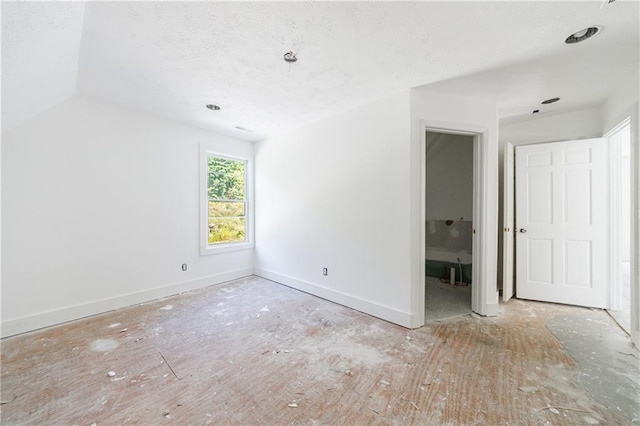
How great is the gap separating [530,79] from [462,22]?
1284 millimetres

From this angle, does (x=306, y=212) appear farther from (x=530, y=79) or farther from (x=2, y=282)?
(x=2, y=282)

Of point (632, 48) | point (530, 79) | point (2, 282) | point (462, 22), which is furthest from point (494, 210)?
point (2, 282)

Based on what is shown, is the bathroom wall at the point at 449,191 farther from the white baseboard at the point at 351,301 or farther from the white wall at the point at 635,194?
the white baseboard at the point at 351,301

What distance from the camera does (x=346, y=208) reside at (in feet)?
10.6

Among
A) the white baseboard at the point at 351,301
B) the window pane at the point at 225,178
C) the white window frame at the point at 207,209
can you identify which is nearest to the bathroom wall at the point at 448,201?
the white baseboard at the point at 351,301

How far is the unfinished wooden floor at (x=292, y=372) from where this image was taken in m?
1.53

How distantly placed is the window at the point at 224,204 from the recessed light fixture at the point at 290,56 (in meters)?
2.44

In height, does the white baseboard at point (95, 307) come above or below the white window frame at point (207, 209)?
below

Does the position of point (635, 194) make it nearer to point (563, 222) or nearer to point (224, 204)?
point (563, 222)

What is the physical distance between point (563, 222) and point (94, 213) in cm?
572

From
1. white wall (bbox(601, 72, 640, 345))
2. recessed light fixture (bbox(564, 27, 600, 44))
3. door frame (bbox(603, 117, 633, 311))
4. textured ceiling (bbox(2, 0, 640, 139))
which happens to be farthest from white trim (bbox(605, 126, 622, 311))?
recessed light fixture (bbox(564, 27, 600, 44))

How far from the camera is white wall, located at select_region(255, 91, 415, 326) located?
8.94ft

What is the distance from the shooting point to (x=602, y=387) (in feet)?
5.69

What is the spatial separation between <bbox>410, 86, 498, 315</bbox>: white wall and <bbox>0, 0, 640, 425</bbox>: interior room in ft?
0.08
